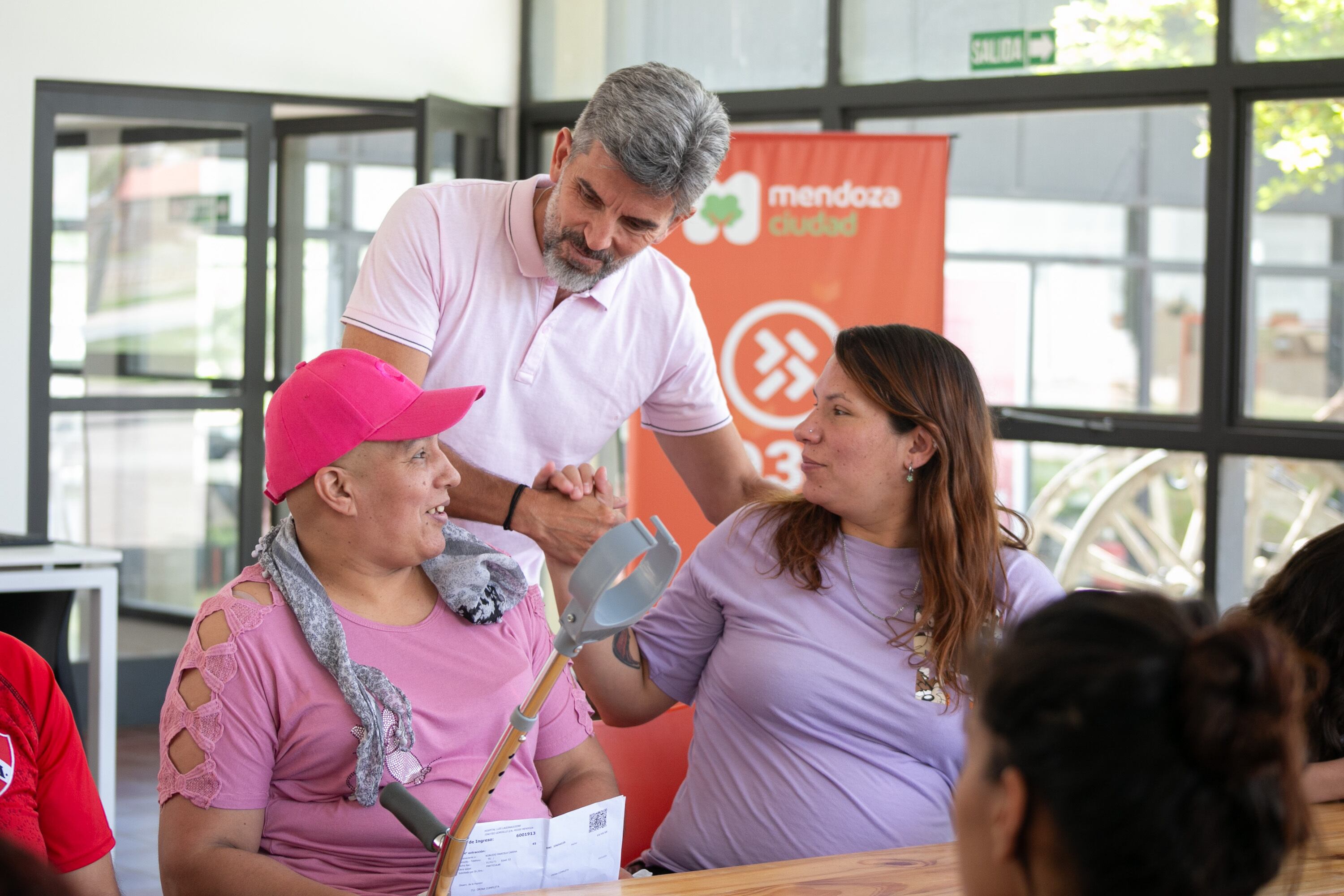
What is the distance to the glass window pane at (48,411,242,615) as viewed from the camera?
5.34 meters

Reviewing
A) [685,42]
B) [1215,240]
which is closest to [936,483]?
[1215,240]

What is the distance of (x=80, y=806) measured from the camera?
1.45m

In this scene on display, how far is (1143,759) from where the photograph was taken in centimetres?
89

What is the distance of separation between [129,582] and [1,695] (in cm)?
467

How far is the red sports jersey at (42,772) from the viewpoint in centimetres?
140

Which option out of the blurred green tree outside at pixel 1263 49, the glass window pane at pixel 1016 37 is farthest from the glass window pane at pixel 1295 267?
the glass window pane at pixel 1016 37

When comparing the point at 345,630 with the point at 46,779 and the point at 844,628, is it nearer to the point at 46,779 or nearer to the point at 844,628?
the point at 46,779

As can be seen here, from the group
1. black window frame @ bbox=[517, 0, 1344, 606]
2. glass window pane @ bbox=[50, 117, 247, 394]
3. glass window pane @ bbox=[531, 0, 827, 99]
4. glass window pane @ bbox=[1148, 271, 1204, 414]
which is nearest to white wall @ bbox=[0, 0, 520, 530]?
glass window pane @ bbox=[531, 0, 827, 99]

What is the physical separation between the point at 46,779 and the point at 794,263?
3478mm

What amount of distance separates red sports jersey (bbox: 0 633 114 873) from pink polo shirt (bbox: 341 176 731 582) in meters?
0.76

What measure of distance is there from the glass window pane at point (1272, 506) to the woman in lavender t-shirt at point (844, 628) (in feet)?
8.42

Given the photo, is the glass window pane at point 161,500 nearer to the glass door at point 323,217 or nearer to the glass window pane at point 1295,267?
the glass door at point 323,217

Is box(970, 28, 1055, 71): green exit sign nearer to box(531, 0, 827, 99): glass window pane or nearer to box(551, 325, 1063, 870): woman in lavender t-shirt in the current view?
box(531, 0, 827, 99): glass window pane

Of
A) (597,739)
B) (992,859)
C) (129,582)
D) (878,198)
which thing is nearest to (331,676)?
(597,739)
